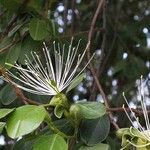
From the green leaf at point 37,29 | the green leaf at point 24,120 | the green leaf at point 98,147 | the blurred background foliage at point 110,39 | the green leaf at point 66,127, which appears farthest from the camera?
the blurred background foliage at point 110,39

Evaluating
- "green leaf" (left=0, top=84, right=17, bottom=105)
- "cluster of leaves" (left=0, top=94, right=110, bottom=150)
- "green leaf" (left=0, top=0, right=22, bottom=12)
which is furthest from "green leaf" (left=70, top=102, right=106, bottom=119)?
"green leaf" (left=0, top=0, right=22, bottom=12)

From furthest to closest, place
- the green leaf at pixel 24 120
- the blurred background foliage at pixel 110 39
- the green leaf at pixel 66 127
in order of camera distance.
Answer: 1. the blurred background foliage at pixel 110 39
2. the green leaf at pixel 66 127
3. the green leaf at pixel 24 120

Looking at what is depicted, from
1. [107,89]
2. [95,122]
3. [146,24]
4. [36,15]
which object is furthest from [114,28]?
[95,122]

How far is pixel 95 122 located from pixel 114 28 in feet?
4.79

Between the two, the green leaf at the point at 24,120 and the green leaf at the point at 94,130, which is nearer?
the green leaf at the point at 24,120

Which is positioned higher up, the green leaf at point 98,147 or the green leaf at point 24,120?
the green leaf at point 24,120

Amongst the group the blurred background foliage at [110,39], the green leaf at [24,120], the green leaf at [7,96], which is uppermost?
the green leaf at [24,120]

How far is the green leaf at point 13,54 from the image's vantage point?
1.86m

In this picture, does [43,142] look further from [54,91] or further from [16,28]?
[16,28]

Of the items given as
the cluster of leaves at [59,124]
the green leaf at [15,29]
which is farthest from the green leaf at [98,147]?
the green leaf at [15,29]

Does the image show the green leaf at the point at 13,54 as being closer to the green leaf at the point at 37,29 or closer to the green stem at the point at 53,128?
the green leaf at the point at 37,29

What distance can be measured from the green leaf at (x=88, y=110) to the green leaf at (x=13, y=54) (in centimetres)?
46

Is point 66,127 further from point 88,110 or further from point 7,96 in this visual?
point 7,96

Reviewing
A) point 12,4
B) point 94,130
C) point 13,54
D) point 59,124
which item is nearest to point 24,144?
point 59,124
